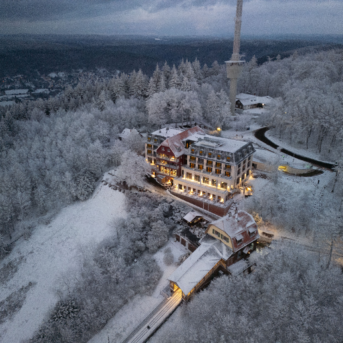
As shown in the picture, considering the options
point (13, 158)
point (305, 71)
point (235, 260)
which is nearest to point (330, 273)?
point (235, 260)

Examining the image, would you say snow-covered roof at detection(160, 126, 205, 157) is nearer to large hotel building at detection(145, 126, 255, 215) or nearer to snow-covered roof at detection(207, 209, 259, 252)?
large hotel building at detection(145, 126, 255, 215)

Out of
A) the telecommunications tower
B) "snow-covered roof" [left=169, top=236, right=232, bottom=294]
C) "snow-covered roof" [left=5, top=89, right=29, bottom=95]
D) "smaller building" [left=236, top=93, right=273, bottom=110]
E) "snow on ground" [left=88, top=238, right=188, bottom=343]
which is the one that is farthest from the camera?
"snow-covered roof" [left=5, top=89, right=29, bottom=95]

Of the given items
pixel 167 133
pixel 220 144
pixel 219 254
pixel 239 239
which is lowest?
pixel 219 254

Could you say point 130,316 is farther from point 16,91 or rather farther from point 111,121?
point 16,91

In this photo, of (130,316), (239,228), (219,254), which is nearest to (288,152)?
(239,228)

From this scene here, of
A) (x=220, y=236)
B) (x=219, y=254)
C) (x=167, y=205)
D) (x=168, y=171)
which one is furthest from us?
(x=168, y=171)

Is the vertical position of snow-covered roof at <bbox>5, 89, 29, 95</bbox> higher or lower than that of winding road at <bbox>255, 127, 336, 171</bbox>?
lower

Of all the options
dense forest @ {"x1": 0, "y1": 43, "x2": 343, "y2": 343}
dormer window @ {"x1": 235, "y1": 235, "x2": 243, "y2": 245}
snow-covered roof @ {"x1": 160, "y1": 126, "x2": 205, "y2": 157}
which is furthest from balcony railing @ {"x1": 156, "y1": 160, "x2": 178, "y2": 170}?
dormer window @ {"x1": 235, "y1": 235, "x2": 243, "y2": 245}
